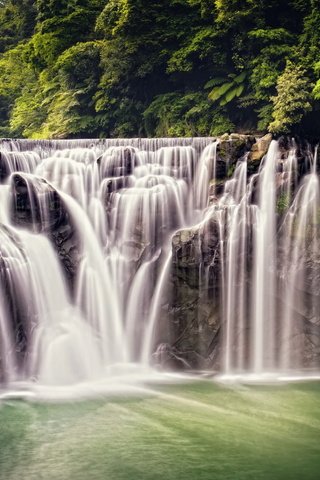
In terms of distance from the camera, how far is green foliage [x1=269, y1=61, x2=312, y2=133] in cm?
2220

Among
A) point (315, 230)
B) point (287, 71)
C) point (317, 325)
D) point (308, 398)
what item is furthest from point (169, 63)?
point (308, 398)

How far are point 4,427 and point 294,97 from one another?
16174 millimetres

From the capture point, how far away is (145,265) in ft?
59.4

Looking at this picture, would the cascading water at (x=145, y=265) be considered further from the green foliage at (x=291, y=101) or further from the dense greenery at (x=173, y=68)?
the dense greenery at (x=173, y=68)

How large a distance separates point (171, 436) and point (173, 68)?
2101 cm

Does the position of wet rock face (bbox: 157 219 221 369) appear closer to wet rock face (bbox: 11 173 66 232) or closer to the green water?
the green water

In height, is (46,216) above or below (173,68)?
below

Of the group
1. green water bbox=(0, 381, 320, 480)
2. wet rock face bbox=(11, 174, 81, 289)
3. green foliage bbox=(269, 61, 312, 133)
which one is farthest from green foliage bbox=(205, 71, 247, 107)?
green water bbox=(0, 381, 320, 480)

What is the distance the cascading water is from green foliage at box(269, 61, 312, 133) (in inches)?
118

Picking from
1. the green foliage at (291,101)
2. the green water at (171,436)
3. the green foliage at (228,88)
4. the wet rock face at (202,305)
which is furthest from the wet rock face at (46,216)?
the green foliage at (228,88)

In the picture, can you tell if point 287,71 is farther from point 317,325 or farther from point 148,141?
point 317,325

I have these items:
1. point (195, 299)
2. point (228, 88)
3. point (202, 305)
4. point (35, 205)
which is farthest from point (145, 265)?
point (228, 88)

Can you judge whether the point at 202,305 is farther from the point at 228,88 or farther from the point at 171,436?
the point at 228,88

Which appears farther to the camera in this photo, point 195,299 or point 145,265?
point 145,265
